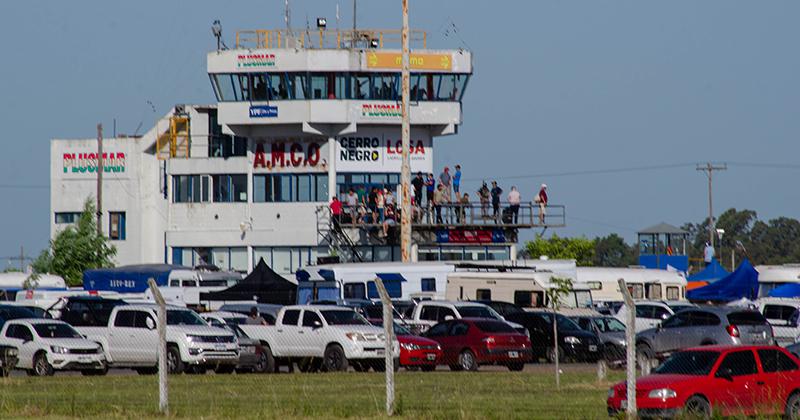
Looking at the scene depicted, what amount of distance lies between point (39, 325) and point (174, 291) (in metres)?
25.2

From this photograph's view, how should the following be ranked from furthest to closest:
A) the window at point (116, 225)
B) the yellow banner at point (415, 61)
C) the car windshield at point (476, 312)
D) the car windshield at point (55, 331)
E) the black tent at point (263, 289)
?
1. the window at point (116, 225)
2. the yellow banner at point (415, 61)
3. the black tent at point (263, 289)
4. the car windshield at point (476, 312)
5. the car windshield at point (55, 331)

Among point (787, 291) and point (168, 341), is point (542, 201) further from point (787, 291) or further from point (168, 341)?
point (168, 341)

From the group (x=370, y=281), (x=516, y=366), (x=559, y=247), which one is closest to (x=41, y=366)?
(x=516, y=366)

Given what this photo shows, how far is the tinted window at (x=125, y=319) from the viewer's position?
123ft

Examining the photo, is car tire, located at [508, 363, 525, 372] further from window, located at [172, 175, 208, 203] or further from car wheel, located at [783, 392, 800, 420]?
window, located at [172, 175, 208, 203]

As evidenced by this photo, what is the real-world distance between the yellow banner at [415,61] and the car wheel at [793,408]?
51915 millimetres

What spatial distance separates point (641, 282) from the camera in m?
65.9

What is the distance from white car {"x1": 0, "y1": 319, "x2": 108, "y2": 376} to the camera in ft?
119

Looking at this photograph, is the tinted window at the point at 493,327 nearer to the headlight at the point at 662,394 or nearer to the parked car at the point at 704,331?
the parked car at the point at 704,331

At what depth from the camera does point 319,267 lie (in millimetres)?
56688

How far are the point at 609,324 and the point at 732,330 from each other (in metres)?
5.90

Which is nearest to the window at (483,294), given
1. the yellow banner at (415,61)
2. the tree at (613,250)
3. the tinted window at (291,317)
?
the tinted window at (291,317)

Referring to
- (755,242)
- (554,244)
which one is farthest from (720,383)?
(755,242)

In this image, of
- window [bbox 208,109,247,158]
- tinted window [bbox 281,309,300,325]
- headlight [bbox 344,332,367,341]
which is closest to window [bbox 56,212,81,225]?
window [bbox 208,109,247,158]
